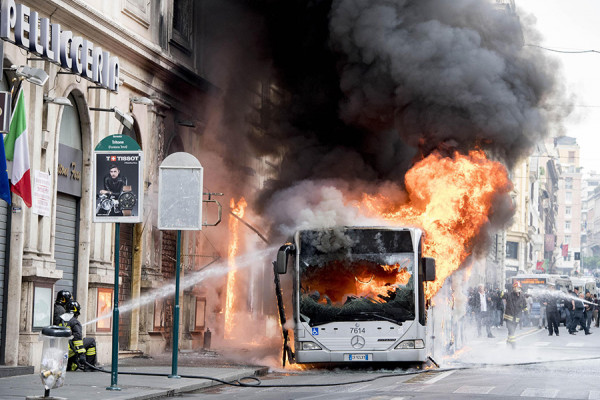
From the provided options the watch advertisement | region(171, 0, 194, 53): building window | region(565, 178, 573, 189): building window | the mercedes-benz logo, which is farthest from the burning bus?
region(565, 178, 573, 189): building window

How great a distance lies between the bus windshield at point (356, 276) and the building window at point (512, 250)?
6405 cm

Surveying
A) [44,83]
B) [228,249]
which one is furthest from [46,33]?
[228,249]

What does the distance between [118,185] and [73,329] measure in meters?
3.45

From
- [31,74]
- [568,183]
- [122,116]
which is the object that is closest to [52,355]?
[31,74]

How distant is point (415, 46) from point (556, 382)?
378 inches

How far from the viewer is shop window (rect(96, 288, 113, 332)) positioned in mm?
19203

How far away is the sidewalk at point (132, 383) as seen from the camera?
1265 cm

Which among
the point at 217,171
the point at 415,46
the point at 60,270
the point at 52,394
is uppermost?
the point at 415,46

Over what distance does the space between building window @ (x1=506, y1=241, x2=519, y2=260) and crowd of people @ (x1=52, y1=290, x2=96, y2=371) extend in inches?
2590

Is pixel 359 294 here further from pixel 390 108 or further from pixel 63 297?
pixel 390 108

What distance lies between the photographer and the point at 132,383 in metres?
14.6

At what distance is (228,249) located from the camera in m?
26.9

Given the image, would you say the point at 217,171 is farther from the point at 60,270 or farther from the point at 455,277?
the point at 60,270

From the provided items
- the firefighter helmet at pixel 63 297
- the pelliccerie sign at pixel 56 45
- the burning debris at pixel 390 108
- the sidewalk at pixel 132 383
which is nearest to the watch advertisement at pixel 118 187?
the sidewalk at pixel 132 383
